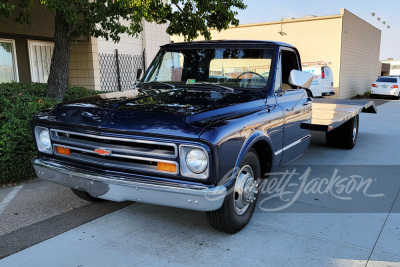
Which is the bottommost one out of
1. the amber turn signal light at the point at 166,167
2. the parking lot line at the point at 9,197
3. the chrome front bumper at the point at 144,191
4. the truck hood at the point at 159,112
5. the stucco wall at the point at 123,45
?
the parking lot line at the point at 9,197

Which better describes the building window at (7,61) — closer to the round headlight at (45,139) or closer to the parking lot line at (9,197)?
the parking lot line at (9,197)

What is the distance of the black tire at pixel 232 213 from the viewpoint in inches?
122

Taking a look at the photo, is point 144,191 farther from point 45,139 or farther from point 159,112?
point 45,139

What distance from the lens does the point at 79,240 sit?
Answer: 127 inches

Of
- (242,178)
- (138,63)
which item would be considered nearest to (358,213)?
(242,178)

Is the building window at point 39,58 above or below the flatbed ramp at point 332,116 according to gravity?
above

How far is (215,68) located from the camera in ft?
14.0

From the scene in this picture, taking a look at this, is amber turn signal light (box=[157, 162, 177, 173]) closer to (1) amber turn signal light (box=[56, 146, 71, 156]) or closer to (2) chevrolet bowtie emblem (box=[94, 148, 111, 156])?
(2) chevrolet bowtie emblem (box=[94, 148, 111, 156])

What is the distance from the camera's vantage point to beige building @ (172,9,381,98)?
803 inches

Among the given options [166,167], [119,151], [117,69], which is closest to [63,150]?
[119,151]

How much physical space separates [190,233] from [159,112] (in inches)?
49.1

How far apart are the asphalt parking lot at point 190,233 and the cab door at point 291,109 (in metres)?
0.64

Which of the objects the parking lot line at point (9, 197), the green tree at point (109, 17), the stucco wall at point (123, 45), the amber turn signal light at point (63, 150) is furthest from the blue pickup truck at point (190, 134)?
the stucco wall at point (123, 45)

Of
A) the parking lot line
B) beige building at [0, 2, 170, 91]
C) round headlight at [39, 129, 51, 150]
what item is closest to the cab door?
round headlight at [39, 129, 51, 150]
